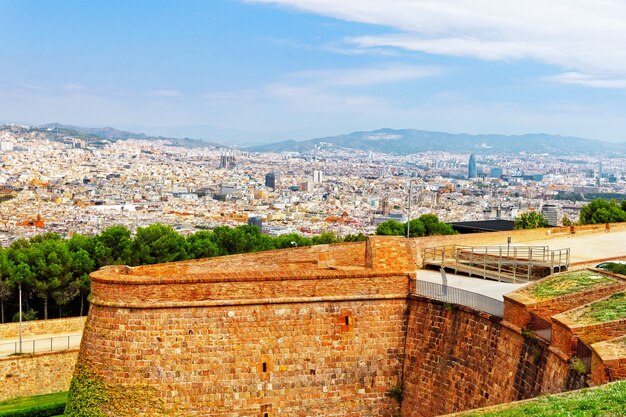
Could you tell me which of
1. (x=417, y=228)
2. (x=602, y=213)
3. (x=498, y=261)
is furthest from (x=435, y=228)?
(x=498, y=261)

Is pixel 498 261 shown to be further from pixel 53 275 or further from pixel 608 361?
pixel 53 275

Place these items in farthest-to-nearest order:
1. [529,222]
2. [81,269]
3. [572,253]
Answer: [529,222]
[81,269]
[572,253]

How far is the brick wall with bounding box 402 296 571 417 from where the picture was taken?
524 inches

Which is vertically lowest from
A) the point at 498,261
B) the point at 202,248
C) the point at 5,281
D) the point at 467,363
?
the point at 5,281

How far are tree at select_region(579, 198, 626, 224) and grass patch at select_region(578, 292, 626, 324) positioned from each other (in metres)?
31.5

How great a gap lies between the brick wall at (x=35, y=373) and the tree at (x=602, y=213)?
98.5ft

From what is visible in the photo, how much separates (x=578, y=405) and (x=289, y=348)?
7.48m

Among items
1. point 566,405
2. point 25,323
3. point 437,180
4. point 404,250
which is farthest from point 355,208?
point 566,405

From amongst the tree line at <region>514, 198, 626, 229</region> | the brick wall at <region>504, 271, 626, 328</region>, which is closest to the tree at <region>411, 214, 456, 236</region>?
the tree line at <region>514, 198, 626, 229</region>

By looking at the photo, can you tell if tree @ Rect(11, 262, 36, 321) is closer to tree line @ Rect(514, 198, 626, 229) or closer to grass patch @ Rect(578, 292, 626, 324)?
tree line @ Rect(514, 198, 626, 229)

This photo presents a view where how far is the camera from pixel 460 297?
16.0 meters

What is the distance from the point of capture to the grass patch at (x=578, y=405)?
29.4ft

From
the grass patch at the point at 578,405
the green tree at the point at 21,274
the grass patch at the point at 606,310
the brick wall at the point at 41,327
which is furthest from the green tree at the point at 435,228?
the grass patch at the point at 578,405

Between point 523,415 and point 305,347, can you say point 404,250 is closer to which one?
point 305,347
